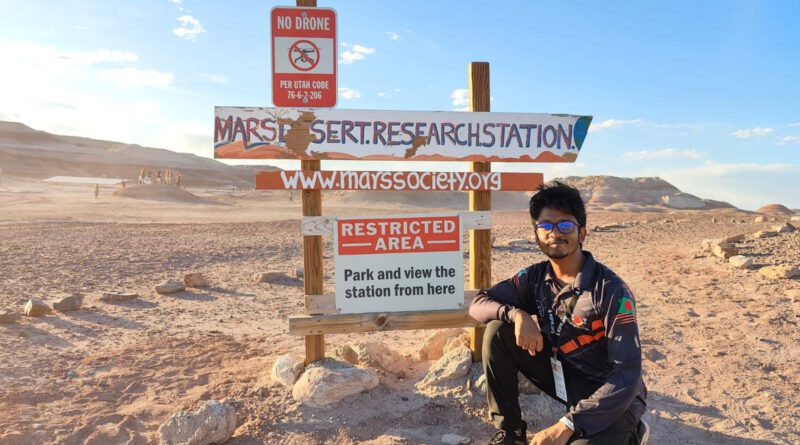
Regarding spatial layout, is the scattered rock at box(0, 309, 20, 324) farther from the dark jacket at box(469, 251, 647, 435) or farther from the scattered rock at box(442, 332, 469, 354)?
the dark jacket at box(469, 251, 647, 435)

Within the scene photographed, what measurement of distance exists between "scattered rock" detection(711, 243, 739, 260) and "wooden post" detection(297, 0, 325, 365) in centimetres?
761

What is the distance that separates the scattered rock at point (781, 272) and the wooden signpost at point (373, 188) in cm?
510

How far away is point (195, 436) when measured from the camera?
11.4 ft

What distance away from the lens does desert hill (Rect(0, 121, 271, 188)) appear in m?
63.6

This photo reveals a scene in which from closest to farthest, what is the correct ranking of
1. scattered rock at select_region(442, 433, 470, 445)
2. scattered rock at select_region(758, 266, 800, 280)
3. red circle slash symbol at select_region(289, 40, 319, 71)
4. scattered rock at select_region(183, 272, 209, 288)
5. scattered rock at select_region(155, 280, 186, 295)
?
A: scattered rock at select_region(442, 433, 470, 445) < red circle slash symbol at select_region(289, 40, 319, 71) < scattered rock at select_region(758, 266, 800, 280) < scattered rock at select_region(155, 280, 186, 295) < scattered rock at select_region(183, 272, 209, 288)

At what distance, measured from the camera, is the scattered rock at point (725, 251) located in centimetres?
885

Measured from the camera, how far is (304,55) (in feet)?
14.1

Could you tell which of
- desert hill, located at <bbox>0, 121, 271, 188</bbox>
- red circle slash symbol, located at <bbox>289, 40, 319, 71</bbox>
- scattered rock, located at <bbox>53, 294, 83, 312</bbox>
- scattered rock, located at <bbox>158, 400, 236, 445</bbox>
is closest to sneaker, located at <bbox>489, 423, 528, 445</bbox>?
scattered rock, located at <bbox>158, 400, 236, 445</bbox>

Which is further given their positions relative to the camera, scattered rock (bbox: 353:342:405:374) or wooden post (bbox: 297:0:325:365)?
scattered rock (bbox: 353:342:405:374)

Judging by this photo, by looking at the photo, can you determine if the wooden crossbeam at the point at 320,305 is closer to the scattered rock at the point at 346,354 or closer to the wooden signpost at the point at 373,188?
the wooden signpost at the point at 373,188

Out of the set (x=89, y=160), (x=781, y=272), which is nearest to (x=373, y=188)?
→ (x=781, y=272)

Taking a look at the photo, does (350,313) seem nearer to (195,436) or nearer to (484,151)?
(195,436)

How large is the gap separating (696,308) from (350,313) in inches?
181

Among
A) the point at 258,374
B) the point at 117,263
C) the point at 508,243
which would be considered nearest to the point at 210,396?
the point at 258,374
